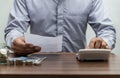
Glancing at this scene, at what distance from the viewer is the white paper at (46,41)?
1203 mm

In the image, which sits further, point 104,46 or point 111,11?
point 111,11

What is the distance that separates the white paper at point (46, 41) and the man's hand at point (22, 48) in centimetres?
3

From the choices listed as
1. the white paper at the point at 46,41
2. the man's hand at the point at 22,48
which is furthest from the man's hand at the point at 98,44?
the man's hand at the point at 22,48

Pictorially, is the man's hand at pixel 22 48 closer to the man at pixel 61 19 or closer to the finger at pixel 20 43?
the finger at pixel 20 43

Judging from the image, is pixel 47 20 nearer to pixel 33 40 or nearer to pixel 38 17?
pixel 38 17

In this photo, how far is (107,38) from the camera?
61.7 inches

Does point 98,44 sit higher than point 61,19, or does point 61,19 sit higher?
point 61,19

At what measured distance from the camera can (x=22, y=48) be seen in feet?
3.95

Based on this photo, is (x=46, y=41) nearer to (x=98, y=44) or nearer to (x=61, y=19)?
(x=98, y=44)

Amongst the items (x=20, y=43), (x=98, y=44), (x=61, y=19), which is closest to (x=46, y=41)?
(x=20, y=43)

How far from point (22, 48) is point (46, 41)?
0.11m

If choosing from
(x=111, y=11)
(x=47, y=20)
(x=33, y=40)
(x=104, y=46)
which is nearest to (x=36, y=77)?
(x=33, y=40)

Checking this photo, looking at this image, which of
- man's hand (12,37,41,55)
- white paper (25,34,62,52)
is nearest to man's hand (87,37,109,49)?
white paper (25,34,62,52)

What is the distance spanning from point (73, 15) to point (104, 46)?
52cm
